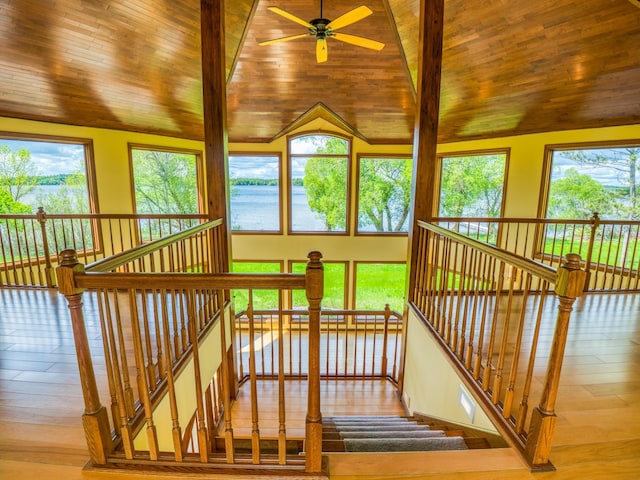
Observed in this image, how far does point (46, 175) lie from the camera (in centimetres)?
545

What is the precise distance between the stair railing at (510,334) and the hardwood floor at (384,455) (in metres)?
0.20

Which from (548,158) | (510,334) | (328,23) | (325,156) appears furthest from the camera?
(325,156)

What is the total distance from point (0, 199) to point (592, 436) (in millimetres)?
7239

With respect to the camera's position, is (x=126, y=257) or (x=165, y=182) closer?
(x=126, y=257)

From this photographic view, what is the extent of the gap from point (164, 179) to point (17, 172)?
7.63 feet

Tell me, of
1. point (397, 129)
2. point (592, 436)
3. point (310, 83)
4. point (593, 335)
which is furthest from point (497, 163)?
point (592, 436)

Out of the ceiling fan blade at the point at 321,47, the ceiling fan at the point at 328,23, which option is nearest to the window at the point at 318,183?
the ceiling fan blade at the point at 321,47

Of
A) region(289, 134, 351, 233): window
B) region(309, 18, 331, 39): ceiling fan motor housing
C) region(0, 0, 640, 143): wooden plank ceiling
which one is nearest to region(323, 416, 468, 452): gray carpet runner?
region(309, 18, 331, 39): ceiling fan motor housing

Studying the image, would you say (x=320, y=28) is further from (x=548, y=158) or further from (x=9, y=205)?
(x=9, y=205)

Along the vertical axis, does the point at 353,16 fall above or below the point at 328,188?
above

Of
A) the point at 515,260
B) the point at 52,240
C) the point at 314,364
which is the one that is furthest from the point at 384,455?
the point at 52,240

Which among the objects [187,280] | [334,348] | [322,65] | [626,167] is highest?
[322,65]

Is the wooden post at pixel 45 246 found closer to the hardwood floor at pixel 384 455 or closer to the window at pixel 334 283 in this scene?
the hardwood floor at pixel 384 455

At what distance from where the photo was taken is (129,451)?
159cm
